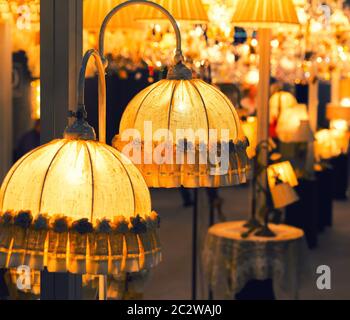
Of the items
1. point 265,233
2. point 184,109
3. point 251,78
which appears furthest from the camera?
point 251,78

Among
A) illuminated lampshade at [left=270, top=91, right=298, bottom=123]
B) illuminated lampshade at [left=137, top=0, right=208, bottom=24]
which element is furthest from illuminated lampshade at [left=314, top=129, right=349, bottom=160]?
illuminated lampshade at [left=137, top=0, right=208, bottom=24]

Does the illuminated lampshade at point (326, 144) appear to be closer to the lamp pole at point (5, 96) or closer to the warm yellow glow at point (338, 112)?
the warm yellow glow at point (338, 112)

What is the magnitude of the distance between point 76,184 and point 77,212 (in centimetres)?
7

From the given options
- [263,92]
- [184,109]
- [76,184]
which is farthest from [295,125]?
[76,184]

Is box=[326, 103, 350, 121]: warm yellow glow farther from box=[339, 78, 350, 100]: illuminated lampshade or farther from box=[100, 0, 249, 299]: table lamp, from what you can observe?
box=[100, 0, 249, 299]: table lamp

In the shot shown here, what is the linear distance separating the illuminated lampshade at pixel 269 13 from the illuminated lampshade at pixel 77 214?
2438 millimetres

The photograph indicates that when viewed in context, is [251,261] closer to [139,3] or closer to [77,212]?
[139,3]

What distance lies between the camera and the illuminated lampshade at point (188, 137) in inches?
110

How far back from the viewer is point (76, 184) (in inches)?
87.7

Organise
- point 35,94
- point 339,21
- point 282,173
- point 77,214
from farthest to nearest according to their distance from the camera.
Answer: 1. point 339,21
2. point 282,173
3. point 35,94
4. point 77,214

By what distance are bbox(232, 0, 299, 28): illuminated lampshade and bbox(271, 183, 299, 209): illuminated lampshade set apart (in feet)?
6.03

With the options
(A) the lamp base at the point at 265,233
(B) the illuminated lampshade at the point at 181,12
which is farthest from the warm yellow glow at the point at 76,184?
(A) the lamp base at the point at 265,233

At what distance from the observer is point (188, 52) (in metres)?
9.19
